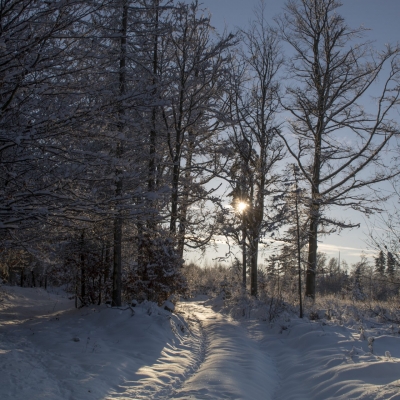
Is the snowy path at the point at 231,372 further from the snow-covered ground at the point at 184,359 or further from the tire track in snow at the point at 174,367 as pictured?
the tire track in snow at the point at 174,367

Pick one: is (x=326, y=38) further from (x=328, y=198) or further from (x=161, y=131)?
(x=161, y=131)

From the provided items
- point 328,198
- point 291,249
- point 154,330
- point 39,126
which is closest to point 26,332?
point 154,330

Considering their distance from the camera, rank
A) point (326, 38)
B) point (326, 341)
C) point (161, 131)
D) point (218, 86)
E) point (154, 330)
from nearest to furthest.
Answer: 1. point (326, 341)
2. point (154, 330)
3. point (161, 131)
4. point (218, 86)
5. point (326, 38)

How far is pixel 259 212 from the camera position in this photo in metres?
16.8

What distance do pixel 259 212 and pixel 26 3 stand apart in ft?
42.0

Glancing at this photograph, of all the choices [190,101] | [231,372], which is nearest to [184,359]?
[231,372]

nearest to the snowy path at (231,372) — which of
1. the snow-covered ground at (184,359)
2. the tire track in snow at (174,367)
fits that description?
the snow-covered ground at (184,359)

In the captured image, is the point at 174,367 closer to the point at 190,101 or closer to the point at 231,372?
the point at 231,372

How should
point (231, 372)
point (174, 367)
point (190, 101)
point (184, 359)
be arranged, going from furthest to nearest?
point (190, 101)
point (184, 359)
point (174, 367)
point (231, 372)

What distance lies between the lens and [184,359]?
26.7ft

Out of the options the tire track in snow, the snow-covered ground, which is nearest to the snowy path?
the snow-covered ground

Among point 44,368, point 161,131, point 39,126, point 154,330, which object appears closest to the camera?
point 39,126

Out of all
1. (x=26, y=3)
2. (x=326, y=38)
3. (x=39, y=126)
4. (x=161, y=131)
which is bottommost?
(x=39, y=126)

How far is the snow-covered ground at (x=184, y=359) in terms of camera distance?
5.57 m
